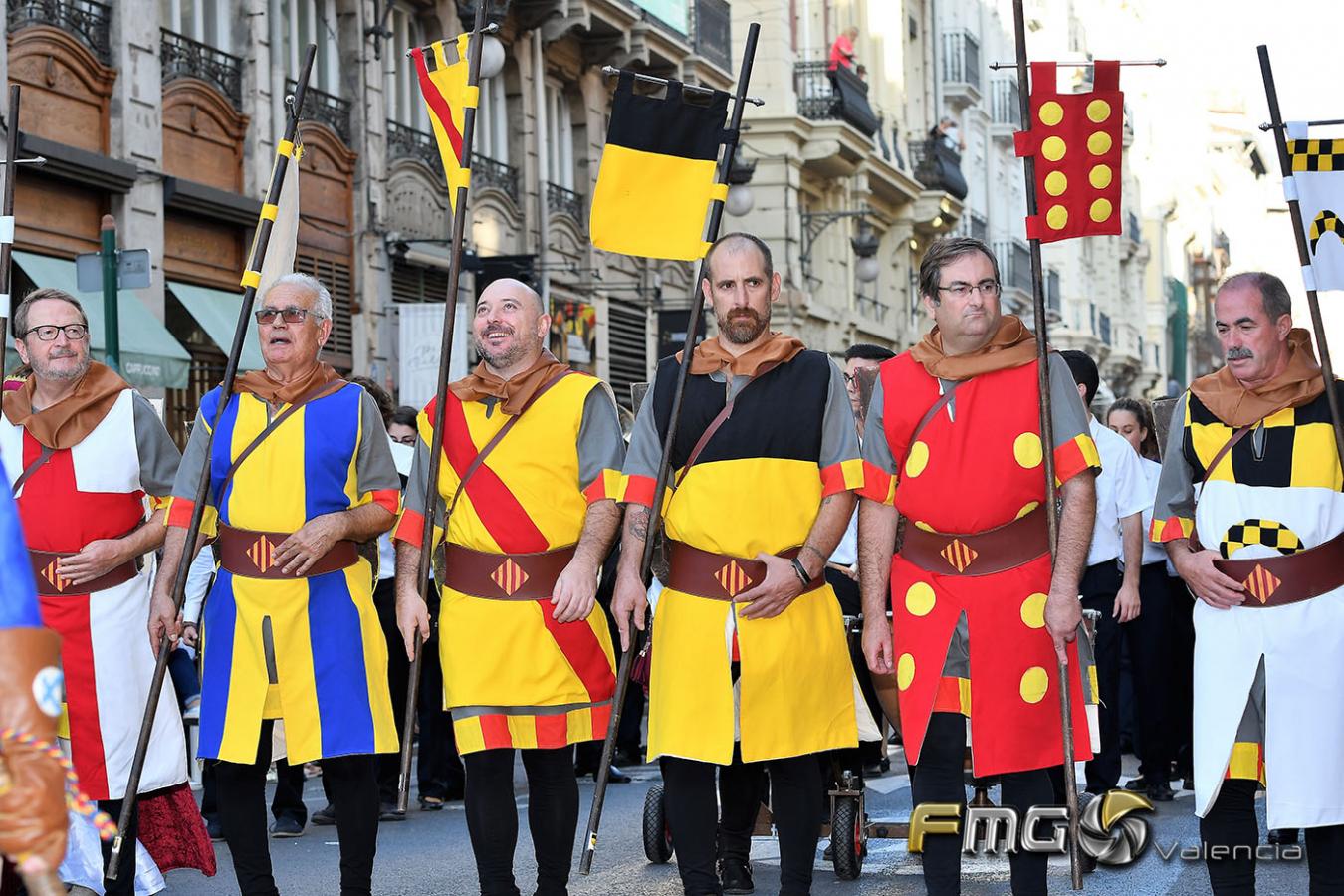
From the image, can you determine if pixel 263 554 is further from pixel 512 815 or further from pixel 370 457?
pixel 512 815

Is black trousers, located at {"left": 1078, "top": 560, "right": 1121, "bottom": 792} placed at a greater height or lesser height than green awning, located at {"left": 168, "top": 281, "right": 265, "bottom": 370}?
lesser

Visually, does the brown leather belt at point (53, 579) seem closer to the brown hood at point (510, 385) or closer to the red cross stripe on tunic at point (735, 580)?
the brown hood at point (510, 385)

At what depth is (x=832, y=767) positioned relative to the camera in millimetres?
7711

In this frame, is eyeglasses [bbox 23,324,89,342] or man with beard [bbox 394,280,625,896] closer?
man with beard [bbox 394,280,625,896]

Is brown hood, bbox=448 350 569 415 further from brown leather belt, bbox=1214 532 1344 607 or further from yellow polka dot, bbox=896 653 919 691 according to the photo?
brown leather belt, bbox=1214 532 1344 607

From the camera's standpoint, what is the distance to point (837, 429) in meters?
6.23

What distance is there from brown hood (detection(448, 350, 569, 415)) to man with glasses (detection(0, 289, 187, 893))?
101 cm

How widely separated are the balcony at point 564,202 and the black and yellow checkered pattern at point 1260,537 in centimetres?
1981

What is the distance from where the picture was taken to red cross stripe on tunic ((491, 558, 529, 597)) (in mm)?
6305

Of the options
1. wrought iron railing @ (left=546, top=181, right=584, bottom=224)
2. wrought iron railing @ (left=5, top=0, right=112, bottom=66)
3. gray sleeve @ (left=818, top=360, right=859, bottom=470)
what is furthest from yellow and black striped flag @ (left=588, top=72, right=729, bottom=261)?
wrought iron railing @ (left=546, top=181, right=584, bottom=224)

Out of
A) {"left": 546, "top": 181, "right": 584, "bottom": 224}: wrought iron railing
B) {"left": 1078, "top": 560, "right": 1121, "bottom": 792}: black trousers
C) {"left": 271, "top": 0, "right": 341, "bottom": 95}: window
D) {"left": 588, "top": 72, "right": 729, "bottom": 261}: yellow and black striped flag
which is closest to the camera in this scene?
{"left": 588, "top": 72, "right": 729, "bottom": 261}: yellow and black striped flag

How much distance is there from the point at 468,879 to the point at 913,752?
2.47 m

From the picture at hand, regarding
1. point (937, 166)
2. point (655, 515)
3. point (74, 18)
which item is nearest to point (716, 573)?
point (655, 515)

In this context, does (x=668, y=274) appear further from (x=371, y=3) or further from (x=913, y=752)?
(x=913, y=752)
